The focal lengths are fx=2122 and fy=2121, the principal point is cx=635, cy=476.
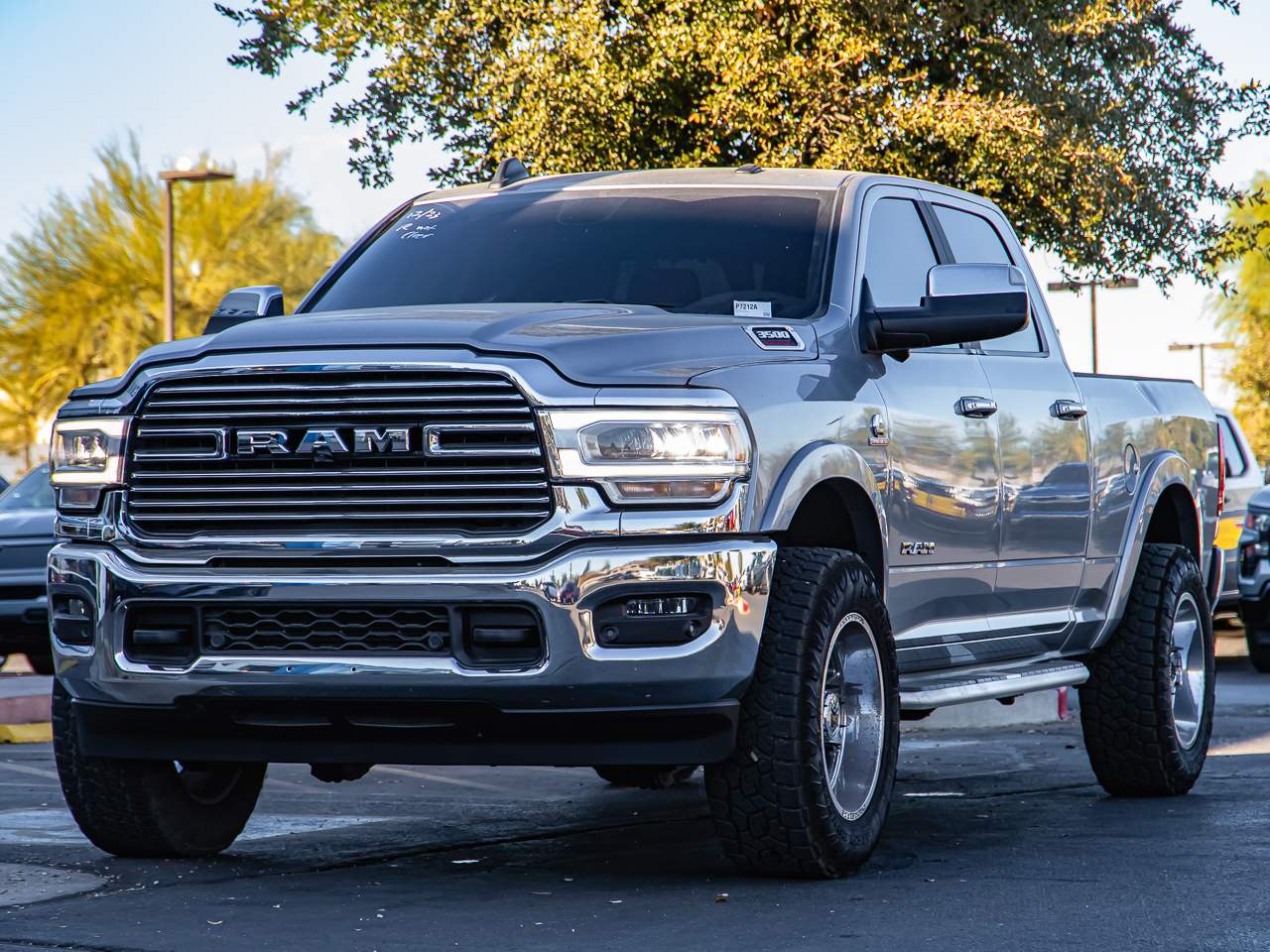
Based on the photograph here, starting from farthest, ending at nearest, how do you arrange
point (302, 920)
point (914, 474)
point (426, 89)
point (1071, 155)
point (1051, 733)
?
1. point (426, 89)
2. point (1071, 155)
3. point (1051, 733)
4. point (914, 474)
5. point (302, 920)

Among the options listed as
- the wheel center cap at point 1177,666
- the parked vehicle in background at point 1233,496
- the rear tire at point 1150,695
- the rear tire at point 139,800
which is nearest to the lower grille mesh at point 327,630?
the rear tire at point 139,800

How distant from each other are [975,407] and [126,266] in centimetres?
4688

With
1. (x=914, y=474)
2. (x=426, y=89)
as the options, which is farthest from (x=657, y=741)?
(x=426, y=89)

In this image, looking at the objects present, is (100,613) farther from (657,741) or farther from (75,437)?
(657,741)

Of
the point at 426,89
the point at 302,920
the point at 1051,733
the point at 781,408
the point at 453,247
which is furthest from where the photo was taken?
the point at 426,89

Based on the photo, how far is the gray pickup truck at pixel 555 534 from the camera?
17.1ft

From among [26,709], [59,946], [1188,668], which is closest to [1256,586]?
[1188,668]

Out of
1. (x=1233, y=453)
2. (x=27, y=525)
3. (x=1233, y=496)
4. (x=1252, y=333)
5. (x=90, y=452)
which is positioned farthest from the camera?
(x=1252, y=333)

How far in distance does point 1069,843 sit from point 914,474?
126 centimetres

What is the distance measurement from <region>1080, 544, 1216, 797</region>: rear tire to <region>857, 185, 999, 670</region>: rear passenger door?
3.93 ft

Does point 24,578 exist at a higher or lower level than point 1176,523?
lower

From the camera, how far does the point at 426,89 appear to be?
19.1 meters

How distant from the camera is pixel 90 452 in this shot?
18.8 ft

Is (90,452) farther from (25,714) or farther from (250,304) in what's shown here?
(25,714)
